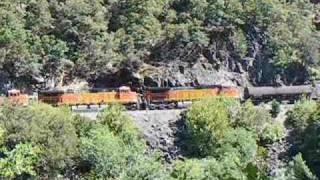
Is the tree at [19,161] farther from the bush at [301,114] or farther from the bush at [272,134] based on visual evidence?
the bush at [301,114]

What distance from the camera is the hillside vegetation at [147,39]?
117 ft

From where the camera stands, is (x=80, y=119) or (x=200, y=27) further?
(x=200, y=27)

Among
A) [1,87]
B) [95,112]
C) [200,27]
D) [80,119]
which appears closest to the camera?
[80,119]

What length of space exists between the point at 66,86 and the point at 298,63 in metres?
14.1

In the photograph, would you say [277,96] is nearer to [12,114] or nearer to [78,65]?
[78,65]

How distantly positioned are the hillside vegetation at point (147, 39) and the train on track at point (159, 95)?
2162 mm

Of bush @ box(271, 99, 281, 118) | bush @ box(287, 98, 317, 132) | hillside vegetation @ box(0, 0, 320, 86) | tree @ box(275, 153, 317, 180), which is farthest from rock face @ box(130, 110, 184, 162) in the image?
tree @ box(275, 153, 317, 180)

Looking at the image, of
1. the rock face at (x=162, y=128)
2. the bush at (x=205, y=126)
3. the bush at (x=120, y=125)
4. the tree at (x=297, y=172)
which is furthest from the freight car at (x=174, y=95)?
the tree at (x=297, y=172)

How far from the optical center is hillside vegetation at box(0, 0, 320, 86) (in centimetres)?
3559

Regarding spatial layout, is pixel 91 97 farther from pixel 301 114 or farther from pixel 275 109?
pixel 301 114

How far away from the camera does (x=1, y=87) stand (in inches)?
1378

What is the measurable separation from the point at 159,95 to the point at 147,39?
15.1ft

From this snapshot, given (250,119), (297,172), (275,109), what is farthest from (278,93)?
(297,172)

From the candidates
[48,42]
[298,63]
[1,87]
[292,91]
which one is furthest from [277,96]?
[1,87]
